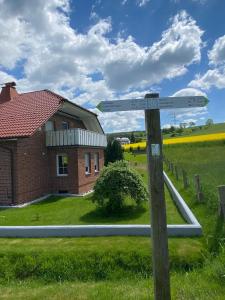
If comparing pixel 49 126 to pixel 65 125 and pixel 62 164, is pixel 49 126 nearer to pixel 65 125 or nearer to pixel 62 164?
pixel 62 164

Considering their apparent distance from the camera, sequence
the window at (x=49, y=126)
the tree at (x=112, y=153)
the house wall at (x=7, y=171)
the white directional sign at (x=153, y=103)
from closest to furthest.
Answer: the white directional sign at (x=153, y=103), the house wall at (x=7, y=171), the window at (x=49, y=126), the tree at (x=112, y=153)

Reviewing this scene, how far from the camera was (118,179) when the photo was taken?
12.4 m

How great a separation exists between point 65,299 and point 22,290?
1.18 m

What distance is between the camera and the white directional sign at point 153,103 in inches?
176

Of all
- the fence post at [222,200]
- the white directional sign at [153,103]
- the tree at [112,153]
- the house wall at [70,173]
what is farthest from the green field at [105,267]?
the tree at [112,153]

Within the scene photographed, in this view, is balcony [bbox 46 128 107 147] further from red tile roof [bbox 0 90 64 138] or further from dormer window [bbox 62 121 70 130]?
dormer window [bbox 62 121 70 130]

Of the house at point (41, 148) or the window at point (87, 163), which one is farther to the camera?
the window at point (87, 163)

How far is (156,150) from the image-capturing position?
14.8ft

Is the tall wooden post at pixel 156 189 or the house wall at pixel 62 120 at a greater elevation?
the house wall at pixel 62 120

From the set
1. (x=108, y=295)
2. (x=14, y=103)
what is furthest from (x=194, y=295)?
(x=14, y=103)

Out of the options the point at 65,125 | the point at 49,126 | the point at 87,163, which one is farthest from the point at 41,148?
the point at 65,125

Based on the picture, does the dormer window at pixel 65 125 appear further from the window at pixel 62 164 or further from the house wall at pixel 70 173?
the window at pixel 62 164

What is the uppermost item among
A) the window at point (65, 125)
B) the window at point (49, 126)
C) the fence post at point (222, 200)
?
the window at point (65, 125)

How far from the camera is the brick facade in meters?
16.6
